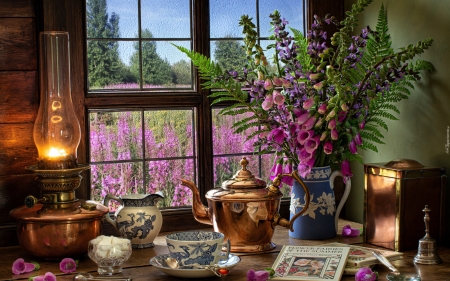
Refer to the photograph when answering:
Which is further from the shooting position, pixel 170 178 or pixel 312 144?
pixel 170 178

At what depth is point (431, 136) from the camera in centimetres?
234

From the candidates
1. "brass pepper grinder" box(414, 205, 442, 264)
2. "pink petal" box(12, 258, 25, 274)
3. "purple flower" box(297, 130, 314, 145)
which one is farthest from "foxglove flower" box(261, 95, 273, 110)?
"pink petal" box(12, 258, 25, 274)

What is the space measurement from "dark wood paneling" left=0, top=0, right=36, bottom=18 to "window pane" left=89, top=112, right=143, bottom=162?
1.39 ft

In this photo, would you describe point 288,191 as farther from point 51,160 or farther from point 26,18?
point 26,18

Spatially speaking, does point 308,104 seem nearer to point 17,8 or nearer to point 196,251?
point 196,251

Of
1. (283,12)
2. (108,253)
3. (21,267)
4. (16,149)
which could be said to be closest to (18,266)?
(21,267)

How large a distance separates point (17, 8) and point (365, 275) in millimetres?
1474

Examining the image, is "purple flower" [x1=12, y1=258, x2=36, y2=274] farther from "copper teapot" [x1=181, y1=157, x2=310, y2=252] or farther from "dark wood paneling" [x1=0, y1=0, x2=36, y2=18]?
"dark wood paneling" [x1=0, y1=0, x2=36, y2=18]

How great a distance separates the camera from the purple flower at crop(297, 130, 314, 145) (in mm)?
2277

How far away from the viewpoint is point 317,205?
2.39 metres

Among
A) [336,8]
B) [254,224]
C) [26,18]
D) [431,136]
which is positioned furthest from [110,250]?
[336,8]

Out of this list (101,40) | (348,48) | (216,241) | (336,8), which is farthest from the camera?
(336,8)

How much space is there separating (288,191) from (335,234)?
0.42m

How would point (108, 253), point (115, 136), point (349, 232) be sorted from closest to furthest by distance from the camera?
1. point (108, 253)
2. point (349, 232)
3. point (115, 136)
